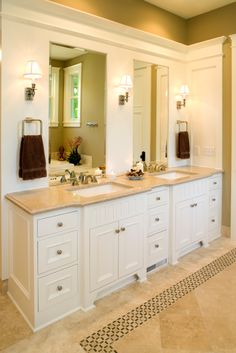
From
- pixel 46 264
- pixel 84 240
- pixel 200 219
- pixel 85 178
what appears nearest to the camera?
pixel 46 264

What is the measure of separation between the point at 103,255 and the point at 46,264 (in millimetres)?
496

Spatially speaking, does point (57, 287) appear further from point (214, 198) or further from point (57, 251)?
point (214, 198)

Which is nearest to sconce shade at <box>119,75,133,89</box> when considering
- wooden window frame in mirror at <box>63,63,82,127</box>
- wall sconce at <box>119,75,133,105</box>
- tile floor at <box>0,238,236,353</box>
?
wall sconce at <box>119,75,133,105</box>

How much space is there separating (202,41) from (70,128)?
2228mm

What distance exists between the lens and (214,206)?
3740 millimetres

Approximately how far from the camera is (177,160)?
406cm

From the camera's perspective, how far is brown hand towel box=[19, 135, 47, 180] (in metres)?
2.45

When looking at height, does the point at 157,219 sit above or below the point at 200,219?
above

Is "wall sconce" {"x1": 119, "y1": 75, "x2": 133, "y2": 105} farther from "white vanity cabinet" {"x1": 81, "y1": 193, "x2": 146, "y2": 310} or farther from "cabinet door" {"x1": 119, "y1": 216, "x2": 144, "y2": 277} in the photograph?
"cabinet door" {"x1": 119, "y1": 216, "x2": 144, "y2": 277}

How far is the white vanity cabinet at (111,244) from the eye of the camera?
2287mm

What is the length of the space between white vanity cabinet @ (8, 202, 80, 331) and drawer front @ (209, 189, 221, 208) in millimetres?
2055

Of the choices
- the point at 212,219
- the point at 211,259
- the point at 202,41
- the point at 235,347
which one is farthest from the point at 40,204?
the point at 202,41

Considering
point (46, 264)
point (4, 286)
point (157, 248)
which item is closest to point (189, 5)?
point (157, 248)

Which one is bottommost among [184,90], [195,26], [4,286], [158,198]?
[4,286]
